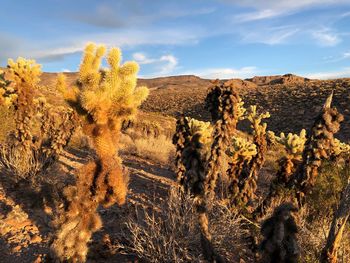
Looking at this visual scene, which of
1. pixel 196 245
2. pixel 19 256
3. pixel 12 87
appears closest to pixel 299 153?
pixel 196 245

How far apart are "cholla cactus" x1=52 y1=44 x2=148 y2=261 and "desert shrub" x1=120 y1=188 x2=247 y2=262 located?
116cm

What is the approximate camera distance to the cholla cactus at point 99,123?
419 centimetres

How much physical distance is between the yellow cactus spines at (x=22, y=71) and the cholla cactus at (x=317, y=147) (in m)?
6.80

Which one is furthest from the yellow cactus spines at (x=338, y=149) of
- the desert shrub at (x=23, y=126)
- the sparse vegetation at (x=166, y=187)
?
the desert shrub at (x=23, y=126)

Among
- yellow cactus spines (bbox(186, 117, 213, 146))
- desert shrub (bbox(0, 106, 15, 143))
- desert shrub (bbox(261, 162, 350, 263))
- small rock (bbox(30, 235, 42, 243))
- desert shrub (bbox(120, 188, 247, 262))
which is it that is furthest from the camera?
desert shrub (bbox(0, 106, 15, 143))

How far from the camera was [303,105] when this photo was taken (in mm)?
35625

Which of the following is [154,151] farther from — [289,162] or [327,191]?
[327,191]

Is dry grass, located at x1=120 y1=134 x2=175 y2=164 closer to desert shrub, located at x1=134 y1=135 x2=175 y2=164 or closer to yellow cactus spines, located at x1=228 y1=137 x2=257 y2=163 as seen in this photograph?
desert shrub, located at x1=134 y1=135 x2=175 y2=164

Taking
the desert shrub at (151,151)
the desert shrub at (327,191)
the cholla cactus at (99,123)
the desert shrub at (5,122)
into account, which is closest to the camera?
the cholla cactus at (99,123)

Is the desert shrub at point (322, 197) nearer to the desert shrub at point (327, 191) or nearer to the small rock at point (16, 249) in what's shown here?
the desert shrub at point (327, 191)

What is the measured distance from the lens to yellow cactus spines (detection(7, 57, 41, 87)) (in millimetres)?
8141

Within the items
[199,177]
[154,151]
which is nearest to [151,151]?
[154,151]

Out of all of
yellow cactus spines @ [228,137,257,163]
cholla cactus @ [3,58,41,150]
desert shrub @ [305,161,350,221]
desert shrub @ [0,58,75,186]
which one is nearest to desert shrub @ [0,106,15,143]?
desert shrub @ [0,58,75,186]

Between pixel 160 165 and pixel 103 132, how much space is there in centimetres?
975
